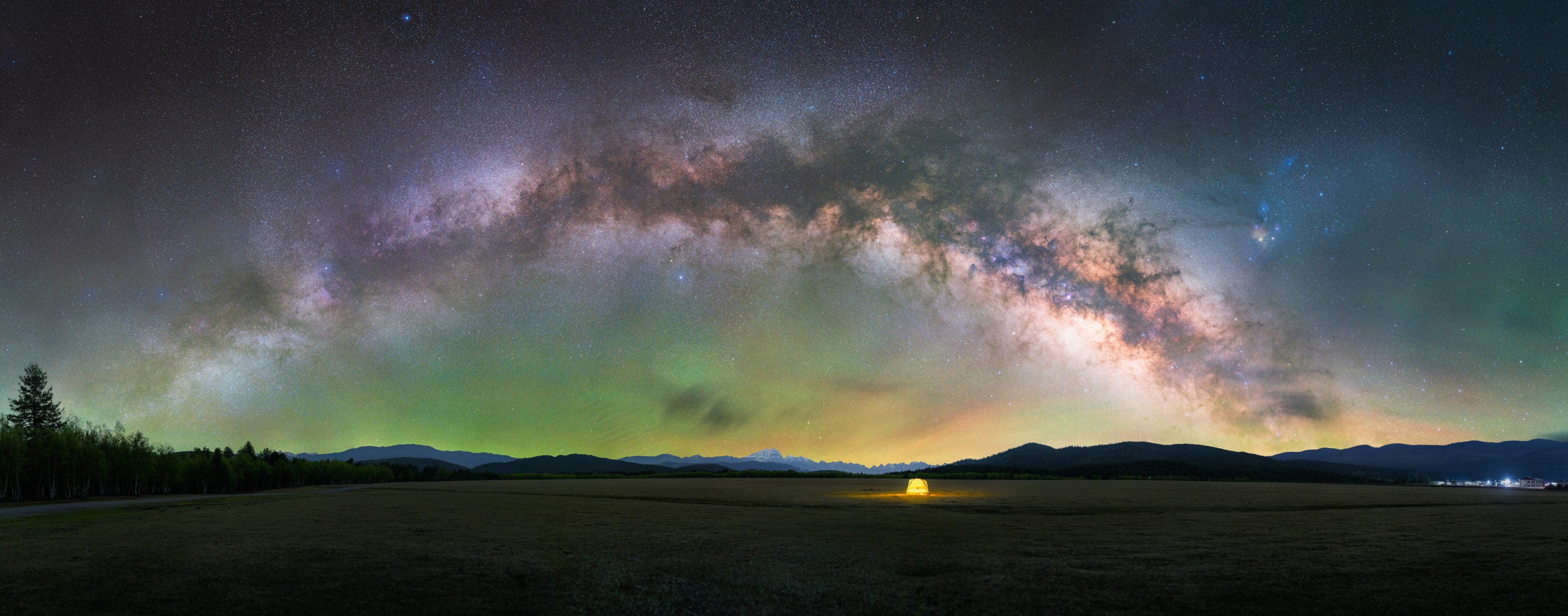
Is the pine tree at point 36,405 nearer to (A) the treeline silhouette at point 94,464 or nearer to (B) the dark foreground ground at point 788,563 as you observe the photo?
(A) the treeline silhouette at point 94,464

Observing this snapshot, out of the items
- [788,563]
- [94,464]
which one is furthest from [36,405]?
[788,563]

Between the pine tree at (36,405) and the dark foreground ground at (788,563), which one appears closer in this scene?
the dark foreground ground at (788,563)

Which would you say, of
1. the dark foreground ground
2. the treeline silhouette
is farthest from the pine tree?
the dark foreground ground

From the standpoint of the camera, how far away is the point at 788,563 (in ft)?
70.0

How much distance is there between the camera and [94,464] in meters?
87.1

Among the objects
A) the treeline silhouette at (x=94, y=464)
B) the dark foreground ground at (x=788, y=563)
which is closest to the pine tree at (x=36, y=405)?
the treeline silhouette at (x=94, y=464)

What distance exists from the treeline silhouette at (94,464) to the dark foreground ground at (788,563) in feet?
193

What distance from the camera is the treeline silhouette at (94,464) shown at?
79.8m

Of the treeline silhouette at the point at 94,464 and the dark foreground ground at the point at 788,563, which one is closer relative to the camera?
the dark foreground ground at the point at 788,563

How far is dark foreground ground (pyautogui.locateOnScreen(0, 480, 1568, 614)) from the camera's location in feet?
49.4

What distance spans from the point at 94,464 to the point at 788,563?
107m

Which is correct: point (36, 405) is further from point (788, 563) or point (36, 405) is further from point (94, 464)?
point (788, 563)

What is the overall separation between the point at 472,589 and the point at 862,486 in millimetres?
86122

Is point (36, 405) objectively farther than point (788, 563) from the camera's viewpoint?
Yes
